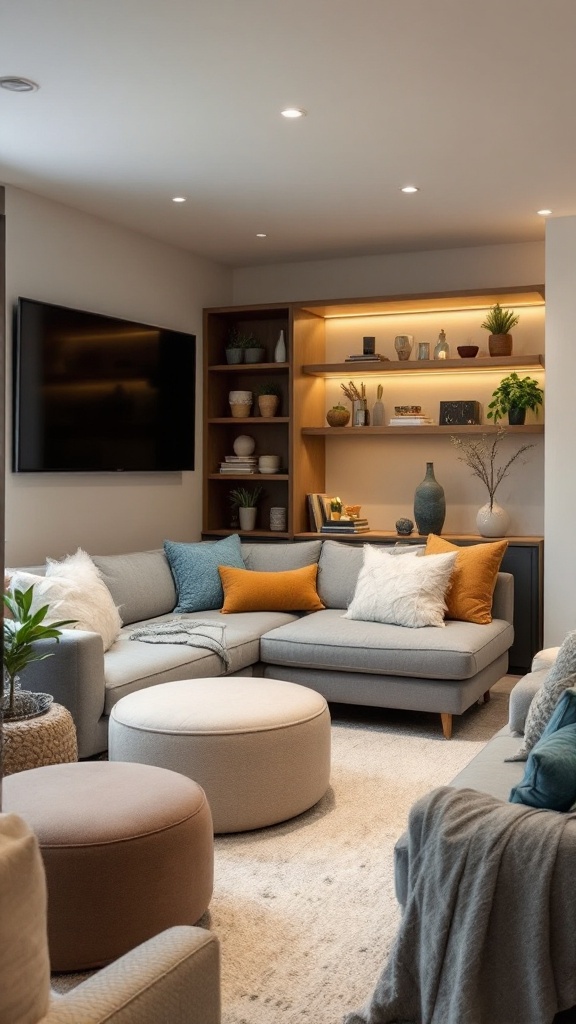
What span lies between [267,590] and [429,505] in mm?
1308

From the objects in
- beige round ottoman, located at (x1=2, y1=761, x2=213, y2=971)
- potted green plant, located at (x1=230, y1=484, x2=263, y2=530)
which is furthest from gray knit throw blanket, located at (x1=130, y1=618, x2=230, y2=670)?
potted green plant, located at (x1=230, y1=484, x2=263, y2=530)

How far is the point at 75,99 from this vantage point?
3.66 m

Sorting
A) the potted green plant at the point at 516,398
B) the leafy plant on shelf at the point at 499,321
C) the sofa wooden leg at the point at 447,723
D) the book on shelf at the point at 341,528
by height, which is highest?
the leafy plant on shelf at the point at 499,321

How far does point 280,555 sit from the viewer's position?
5582 mm

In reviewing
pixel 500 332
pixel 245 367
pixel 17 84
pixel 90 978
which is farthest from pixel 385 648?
pixel 90 978

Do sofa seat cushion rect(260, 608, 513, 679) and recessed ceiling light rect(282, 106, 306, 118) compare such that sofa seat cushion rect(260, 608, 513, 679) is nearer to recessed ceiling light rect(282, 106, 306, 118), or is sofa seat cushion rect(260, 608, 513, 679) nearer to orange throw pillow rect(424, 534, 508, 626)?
orange throw pillow rect(424, 534, 508, 626)

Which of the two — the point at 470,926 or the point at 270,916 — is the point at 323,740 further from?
the point at 470,926

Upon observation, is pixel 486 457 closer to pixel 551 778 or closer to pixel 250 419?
pixel 250 419

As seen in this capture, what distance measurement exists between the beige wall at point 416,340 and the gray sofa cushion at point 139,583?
1.85m

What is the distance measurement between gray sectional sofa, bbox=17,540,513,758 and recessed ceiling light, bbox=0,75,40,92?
79.0 inches

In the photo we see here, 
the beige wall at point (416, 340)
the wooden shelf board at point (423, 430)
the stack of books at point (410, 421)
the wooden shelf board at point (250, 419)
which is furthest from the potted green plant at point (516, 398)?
the wooden shelf board at point (250, 419)

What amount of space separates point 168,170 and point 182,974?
152 inches

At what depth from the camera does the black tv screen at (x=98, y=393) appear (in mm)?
4809

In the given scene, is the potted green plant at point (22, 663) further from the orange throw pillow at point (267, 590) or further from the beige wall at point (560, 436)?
the beige wall at point (560, 436)
